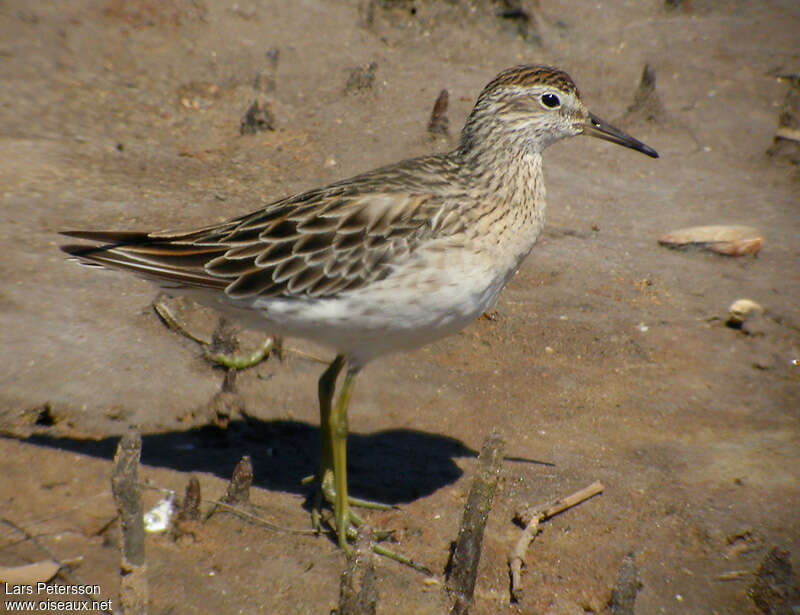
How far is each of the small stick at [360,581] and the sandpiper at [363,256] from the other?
1.13 meters

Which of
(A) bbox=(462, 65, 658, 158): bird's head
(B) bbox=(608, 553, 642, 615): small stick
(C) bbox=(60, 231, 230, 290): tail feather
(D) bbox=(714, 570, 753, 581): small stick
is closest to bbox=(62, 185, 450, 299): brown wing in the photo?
(C) bbox=(60, 231, 230, 290): tail feather

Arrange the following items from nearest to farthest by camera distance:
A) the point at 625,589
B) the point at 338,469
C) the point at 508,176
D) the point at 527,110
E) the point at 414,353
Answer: the point at 625,589 → the point at 338,469 → the point at 508,176 → the point at 527,110 → the point at 414,353

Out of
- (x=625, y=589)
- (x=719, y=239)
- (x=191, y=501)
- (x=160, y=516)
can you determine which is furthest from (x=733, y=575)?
(x=719, y=239)

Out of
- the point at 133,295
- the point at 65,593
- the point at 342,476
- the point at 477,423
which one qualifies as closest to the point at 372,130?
the point at 133,295

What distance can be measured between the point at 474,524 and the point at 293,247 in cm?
179

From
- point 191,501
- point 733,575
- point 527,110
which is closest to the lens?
point 191,501

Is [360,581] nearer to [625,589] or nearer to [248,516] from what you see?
[625,589]

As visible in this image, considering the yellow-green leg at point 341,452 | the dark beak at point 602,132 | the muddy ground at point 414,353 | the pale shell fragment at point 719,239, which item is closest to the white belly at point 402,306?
the yellow-green leg at point 341,452

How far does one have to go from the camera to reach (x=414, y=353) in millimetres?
6789

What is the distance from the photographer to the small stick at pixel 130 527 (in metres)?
4.02

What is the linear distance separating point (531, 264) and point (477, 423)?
84.6 inches

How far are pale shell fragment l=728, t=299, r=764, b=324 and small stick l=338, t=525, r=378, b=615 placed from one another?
14.4 ft

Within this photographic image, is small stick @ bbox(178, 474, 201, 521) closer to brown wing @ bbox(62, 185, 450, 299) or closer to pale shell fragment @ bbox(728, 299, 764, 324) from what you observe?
brown wing @ bbox(62, 185, 450, 299)

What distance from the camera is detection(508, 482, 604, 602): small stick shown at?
493 centimetres
